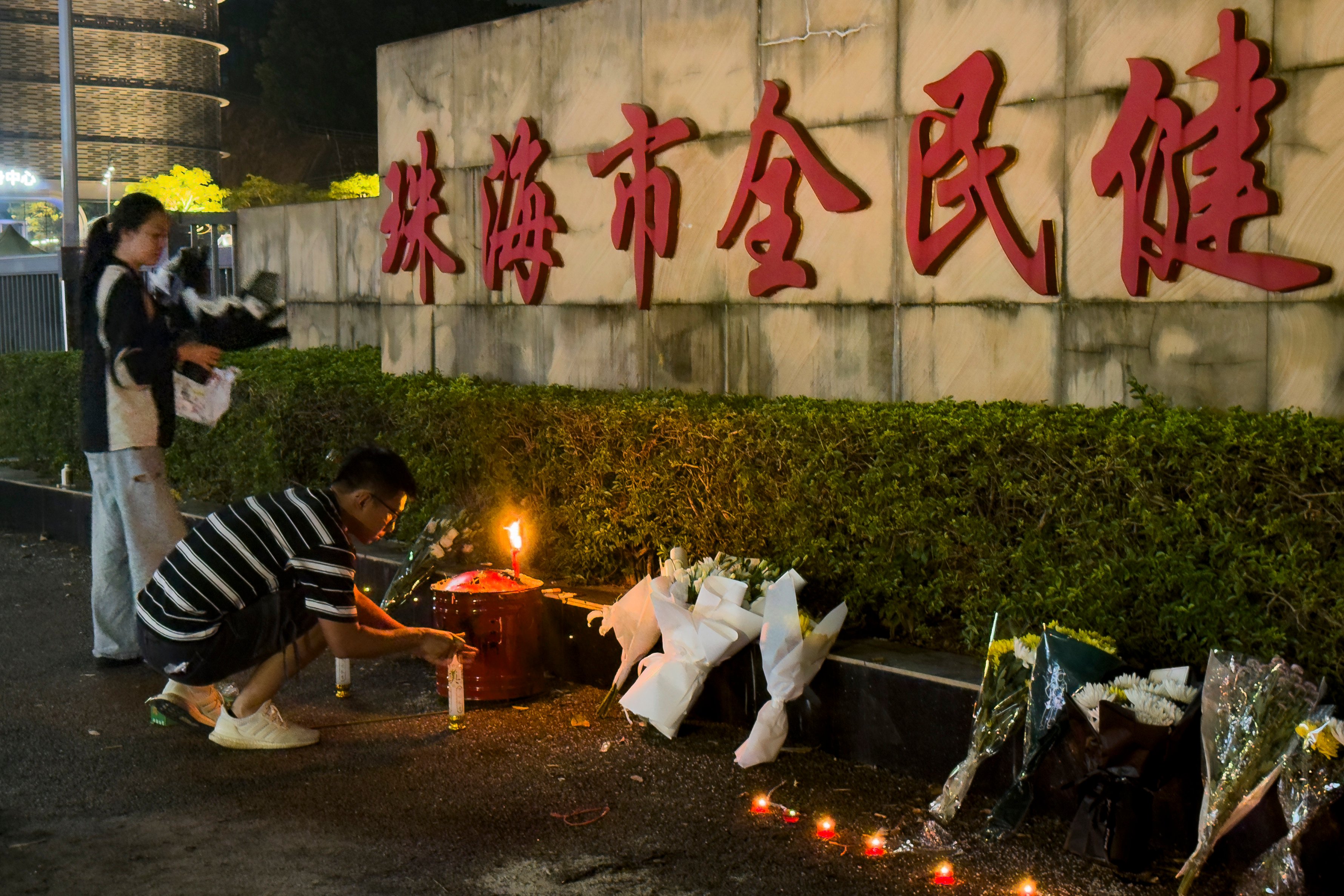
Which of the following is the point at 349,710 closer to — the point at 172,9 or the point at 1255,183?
the point at 1255,183

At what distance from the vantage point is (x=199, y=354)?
20.6ft

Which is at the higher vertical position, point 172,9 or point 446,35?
point 172,9

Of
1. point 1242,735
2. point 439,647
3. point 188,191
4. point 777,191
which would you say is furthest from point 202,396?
point 188,191

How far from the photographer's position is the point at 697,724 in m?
5.35

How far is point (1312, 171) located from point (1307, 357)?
2.13 ft

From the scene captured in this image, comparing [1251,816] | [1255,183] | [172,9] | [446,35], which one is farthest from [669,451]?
[172,9]

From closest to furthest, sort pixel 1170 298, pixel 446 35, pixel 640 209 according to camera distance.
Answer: pixel 1170 298
pixel 640 209
pixel 446 35

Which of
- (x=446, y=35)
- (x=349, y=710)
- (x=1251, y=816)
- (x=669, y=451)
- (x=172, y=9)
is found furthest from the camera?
(x=172, y=9)

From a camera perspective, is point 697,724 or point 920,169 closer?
point 697,724

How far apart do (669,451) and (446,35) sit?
3697 mm

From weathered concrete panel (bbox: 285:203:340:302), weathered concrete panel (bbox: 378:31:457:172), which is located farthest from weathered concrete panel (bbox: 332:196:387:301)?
weathered concrete panel (bbox: 378:31:457:172)

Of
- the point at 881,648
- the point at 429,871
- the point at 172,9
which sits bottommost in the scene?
the point at 429,871

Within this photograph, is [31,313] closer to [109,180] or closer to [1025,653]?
[1025,653]

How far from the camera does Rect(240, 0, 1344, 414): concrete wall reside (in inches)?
191
